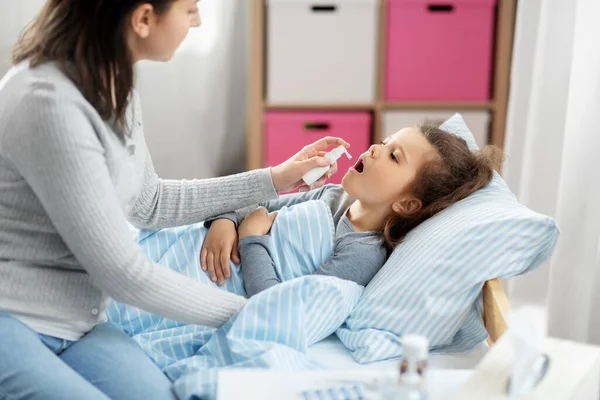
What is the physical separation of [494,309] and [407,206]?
0.33 m

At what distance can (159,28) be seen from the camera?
1233 millimetres

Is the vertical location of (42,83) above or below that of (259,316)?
above

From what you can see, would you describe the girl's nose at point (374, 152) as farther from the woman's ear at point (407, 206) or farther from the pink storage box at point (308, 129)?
the pink storage box at point (308, 129)

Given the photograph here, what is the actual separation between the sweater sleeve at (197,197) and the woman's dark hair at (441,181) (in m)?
0.26

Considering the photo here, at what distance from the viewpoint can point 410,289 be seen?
1.42 meters

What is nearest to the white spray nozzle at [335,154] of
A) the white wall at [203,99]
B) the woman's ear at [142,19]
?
the woman's ear at [142,19]

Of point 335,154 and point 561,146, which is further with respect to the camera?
point 561,146

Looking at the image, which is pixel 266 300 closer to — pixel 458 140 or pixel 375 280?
pixel 375 280

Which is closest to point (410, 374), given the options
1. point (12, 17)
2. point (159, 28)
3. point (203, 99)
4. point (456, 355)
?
point (456, 355)

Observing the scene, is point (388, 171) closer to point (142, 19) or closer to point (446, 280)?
point (446, 280)

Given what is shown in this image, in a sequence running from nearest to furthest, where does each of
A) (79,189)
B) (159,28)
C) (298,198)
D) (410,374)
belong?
(410,374) → (79,189) → (159,28) → (298,198)

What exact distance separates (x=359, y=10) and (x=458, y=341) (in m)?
1.42

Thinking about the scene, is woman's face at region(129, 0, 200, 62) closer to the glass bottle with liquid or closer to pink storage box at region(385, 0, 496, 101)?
the glass bottle with liquid

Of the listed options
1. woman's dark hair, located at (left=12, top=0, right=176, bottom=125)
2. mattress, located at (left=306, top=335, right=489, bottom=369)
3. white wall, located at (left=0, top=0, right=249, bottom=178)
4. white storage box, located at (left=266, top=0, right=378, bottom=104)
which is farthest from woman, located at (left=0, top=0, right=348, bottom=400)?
white wall, located at (left=0, top=0, right=249, bottom=178)
